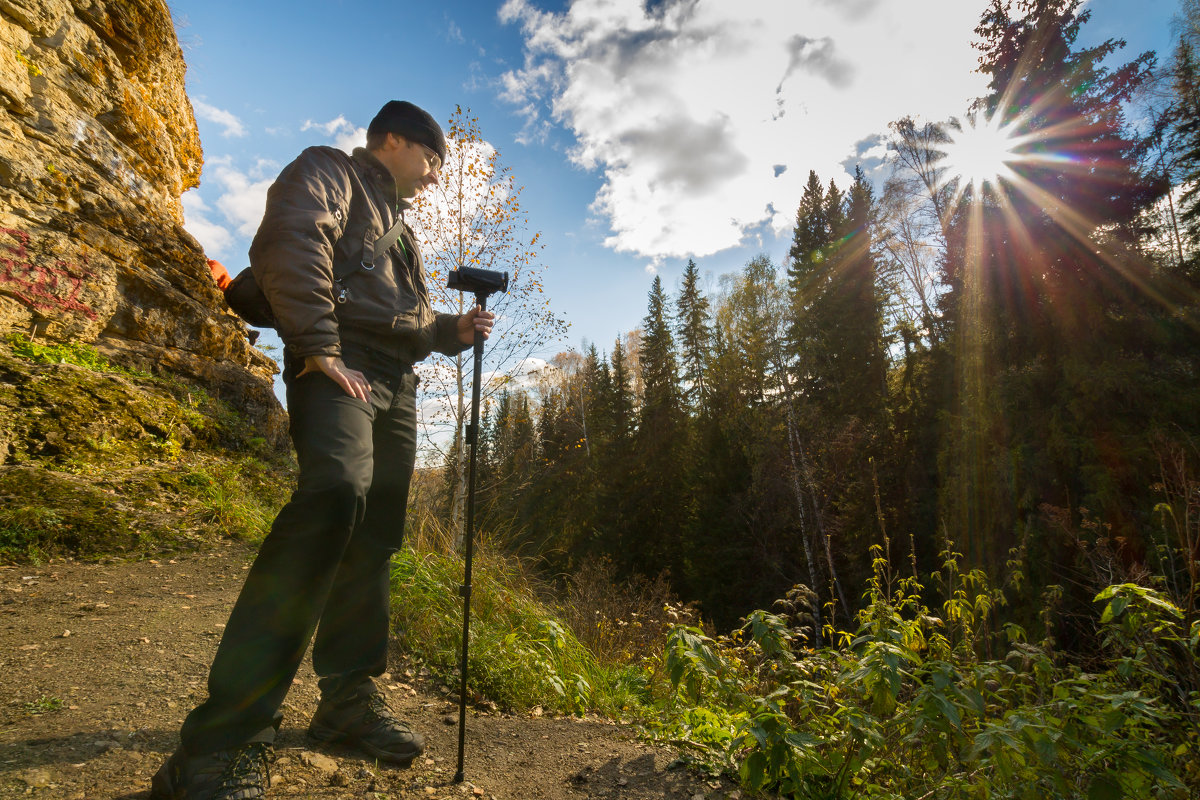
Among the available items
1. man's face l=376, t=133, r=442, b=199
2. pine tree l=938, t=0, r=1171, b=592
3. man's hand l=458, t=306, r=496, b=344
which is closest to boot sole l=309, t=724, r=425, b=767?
man's hand l=458, t=306, r=496, b=344

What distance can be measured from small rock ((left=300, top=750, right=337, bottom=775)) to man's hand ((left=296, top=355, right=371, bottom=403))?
3.81 feet

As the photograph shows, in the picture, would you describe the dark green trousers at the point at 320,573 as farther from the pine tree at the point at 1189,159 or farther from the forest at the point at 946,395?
the pine tree at the point at 1189,159

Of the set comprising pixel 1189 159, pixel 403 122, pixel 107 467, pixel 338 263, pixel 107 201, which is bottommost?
pixel 107 467

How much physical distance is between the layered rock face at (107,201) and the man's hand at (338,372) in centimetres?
571

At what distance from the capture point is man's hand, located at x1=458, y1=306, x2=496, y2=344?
223cm

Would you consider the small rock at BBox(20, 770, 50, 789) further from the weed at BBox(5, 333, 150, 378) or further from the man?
the weed at BBox(5, 333, 150, 378)

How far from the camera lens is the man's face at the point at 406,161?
2133 millimetres

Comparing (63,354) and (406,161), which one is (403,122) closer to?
(406,161)

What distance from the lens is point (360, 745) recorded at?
185cm

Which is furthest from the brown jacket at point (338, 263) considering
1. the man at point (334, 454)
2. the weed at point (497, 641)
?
the weed at point (497, 641)

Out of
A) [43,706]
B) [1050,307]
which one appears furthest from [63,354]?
[1050,307]

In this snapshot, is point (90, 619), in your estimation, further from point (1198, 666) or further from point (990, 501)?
point (990, 501)

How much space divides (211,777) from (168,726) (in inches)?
30.4

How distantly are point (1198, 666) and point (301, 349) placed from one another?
11.5 ft
